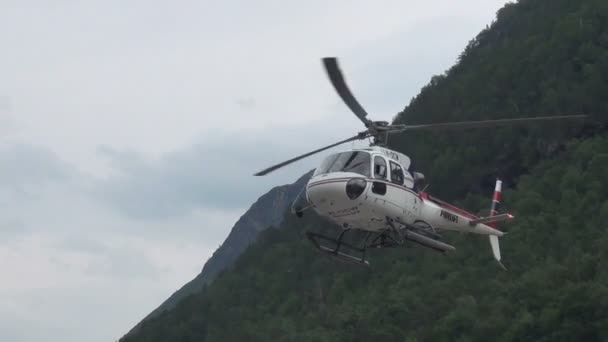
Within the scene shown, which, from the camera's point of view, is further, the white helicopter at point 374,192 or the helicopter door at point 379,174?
the helicopter door at point 379,174

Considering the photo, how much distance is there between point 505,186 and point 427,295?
2452cm

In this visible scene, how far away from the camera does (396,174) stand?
37.5m

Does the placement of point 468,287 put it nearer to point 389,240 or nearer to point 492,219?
point 492,219

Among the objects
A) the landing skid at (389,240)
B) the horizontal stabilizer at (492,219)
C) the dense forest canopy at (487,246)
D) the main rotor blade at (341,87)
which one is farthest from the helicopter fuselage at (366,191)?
the dense forest canopy at (487,246)

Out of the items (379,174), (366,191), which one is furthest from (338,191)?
(379,174)

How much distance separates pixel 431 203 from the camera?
39156mm

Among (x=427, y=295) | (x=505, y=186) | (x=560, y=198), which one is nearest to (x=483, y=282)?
(x=427, y=295)

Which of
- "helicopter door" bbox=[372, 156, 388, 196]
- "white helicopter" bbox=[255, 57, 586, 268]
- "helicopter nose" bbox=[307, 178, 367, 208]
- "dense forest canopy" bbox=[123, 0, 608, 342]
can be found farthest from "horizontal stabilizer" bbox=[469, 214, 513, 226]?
"dense forest canopy" bbox=[123, 0, 608, 342]

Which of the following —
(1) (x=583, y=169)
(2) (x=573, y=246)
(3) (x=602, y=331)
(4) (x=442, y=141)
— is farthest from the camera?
(4) (x=442, y=141)

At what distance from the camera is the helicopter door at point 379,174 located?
120ft

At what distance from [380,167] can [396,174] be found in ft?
2.46

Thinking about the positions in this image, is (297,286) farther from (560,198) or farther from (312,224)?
(560,198)

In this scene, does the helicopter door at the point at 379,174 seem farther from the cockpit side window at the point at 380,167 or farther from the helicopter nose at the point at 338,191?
the helicopter nose at the point at 338,191

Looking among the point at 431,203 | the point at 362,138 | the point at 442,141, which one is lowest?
the point at 431,203
